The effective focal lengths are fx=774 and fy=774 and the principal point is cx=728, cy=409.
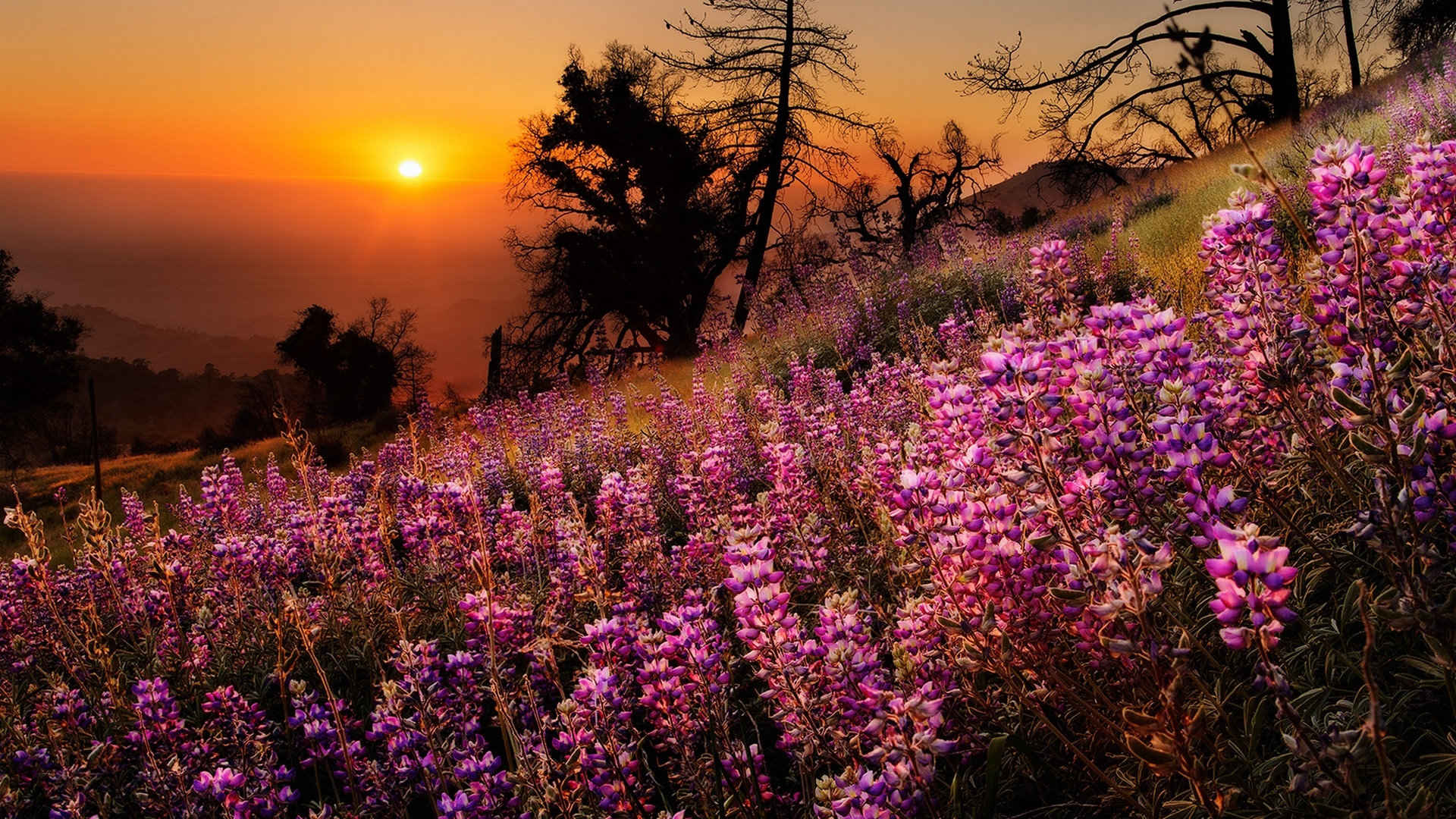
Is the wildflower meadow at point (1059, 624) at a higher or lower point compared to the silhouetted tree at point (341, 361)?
lower

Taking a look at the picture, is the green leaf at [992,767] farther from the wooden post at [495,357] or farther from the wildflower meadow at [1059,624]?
the wooden post at [495,357]

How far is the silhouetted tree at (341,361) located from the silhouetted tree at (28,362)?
10652mm

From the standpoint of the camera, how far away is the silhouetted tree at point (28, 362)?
40719 millimetres

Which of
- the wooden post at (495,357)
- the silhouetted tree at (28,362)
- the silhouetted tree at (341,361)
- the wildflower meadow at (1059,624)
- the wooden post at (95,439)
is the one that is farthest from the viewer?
the silhouetted tree at (341,361)

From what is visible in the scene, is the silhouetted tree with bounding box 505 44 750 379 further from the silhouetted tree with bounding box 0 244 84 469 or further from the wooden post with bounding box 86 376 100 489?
the silhouetted tree with bounding box 0 244 84 469

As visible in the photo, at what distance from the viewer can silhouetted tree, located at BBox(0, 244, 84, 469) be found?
1603 inches

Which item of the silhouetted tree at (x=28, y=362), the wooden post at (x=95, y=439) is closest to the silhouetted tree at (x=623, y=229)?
the wooden post at (x=95, y=439)

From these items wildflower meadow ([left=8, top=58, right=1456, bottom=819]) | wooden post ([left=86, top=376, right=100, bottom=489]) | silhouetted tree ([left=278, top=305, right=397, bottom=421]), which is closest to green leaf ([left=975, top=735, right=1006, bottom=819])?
wildflower meadow ([left=8, top=58, right=1456, bottom=819])

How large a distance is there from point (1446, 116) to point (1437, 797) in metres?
13.1

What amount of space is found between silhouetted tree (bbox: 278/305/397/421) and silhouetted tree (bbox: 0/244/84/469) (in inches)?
419

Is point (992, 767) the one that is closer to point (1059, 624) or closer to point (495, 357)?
point (1059, 624)

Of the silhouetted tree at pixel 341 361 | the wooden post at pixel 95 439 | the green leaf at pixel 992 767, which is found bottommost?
the green leaf at pixel 992 767

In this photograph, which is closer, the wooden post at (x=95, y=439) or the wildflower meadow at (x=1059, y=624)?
the wildflower meadow at (x=1059, y=624)

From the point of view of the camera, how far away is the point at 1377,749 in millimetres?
1049
